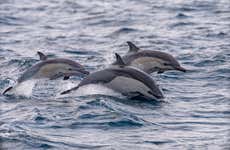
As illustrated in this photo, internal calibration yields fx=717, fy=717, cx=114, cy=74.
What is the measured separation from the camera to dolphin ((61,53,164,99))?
12.8 meters

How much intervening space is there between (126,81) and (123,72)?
172 millimetres

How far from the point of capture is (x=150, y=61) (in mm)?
14812

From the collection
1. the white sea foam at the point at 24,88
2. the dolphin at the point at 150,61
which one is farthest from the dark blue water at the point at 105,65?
the dolphin at the point at 150,61

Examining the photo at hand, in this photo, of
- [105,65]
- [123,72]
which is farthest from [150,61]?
[105,65]

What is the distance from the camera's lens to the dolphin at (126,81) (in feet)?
42.1

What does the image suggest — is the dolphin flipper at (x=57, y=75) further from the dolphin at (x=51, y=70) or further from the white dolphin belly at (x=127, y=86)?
the white dolphin belly at (x=127, y=86)

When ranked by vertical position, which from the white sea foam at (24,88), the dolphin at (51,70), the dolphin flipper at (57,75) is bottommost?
the white sea foam at (24,88)

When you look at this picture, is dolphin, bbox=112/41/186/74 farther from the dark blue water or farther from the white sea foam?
the white sea foam

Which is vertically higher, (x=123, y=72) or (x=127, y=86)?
(x=123, y=72)

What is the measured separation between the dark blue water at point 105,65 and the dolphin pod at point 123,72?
228mm

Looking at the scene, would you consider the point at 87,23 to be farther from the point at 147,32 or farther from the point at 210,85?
the point at 210,85

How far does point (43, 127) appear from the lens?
11016 millimetres

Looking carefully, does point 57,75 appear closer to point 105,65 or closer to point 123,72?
point 123,72

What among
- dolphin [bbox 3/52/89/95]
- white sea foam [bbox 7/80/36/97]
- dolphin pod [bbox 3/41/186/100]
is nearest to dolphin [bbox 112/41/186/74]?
dolphin pod [bbox 3/41/186/100]
